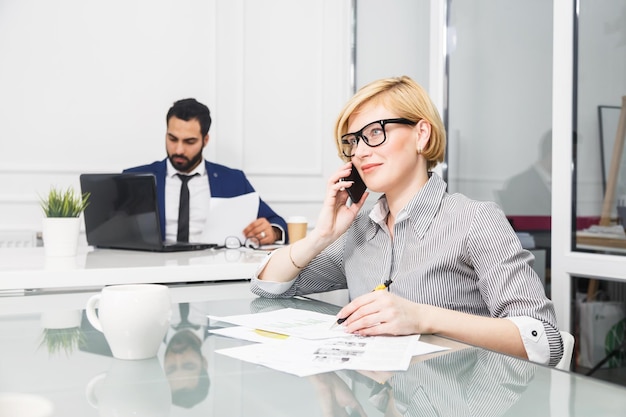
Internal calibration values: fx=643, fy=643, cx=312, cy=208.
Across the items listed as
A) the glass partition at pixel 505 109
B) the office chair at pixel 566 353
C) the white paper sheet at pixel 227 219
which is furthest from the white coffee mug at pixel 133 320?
the glass partition at pixel 505 109

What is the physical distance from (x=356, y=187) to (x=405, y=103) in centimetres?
26

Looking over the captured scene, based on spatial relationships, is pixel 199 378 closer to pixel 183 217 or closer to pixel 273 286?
pixel 273 286

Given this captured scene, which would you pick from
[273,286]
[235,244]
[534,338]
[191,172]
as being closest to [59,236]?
[235,244]

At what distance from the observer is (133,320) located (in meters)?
0.90

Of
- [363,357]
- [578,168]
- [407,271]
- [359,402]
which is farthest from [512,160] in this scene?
[359,402]

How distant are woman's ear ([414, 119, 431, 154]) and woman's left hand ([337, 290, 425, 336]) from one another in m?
0.50

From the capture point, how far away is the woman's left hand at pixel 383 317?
106 centimetres

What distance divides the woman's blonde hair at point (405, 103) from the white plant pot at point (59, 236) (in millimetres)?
978

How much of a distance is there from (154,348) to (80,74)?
281 cm

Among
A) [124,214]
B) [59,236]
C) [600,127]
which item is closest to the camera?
[59,236]

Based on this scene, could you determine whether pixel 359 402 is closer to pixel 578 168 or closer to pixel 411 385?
pixel 411 385

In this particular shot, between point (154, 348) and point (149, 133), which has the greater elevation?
point (149, 133)

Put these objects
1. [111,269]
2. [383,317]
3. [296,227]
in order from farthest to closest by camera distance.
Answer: [296,227] → [111,269] → [383,317]

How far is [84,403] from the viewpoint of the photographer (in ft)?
2.37
